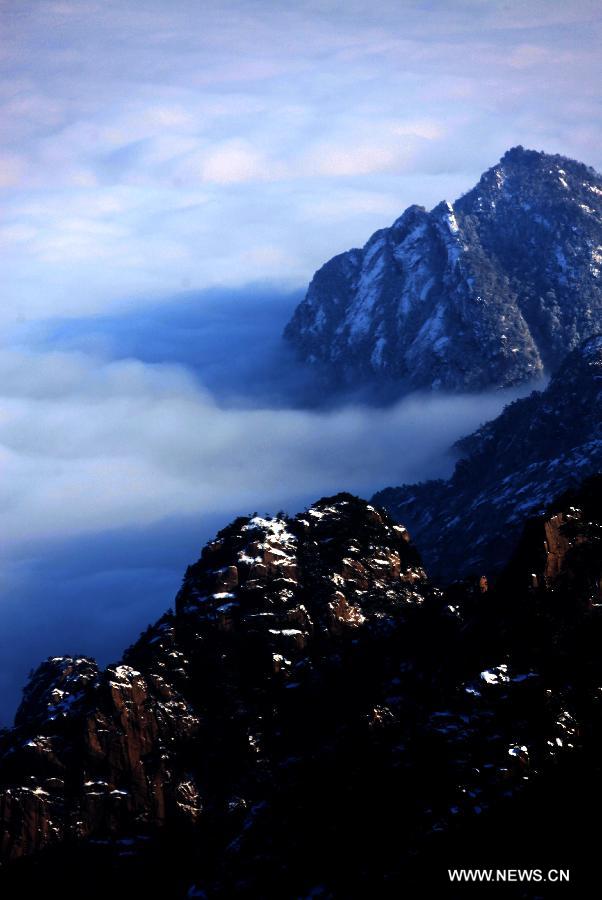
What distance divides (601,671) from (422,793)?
33.8 meters

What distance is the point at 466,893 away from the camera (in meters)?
166

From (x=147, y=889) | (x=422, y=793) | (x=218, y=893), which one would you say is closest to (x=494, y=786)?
(x=422, y=793)

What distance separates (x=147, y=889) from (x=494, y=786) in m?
54.4

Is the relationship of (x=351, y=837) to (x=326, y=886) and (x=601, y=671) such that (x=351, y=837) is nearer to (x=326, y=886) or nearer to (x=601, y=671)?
(x=326, y=886)

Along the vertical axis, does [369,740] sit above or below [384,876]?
above

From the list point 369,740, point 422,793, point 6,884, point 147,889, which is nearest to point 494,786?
point 422,793

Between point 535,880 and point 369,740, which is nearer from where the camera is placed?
point 535,880

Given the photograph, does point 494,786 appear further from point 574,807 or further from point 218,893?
point 218,893

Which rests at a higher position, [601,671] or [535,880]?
[601,671]

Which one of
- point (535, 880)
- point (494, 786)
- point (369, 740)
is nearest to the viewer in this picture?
point (535, 880)

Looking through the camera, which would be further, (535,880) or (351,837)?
(351,837)

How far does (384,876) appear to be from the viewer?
171 meters

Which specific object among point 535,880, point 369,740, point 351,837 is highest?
point 369,740

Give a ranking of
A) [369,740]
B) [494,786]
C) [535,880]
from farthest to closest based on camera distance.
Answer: [369,740] < [494,786] < [535,880]
